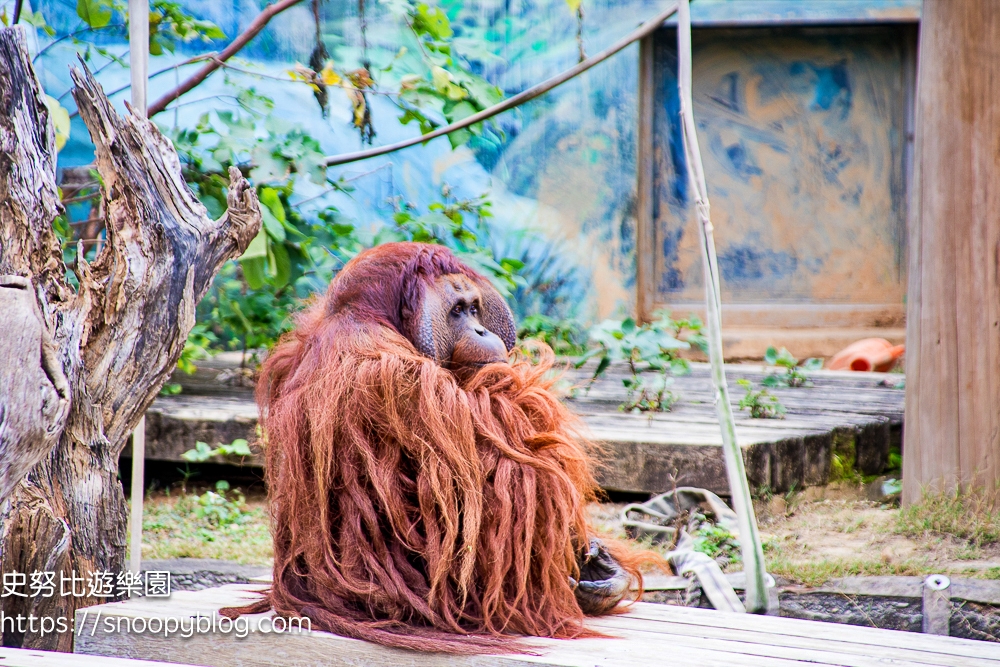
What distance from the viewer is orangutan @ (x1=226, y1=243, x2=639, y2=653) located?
153 centimetres

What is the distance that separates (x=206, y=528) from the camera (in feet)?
10.3

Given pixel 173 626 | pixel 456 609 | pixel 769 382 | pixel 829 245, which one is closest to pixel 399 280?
pixel 456 609

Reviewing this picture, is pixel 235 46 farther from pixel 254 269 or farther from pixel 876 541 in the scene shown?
pixel 876 541

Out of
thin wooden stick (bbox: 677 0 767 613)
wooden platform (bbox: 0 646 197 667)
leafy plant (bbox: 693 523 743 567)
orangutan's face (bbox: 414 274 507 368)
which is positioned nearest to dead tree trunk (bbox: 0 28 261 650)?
wooden platform (bbox: 0 646 197 667)

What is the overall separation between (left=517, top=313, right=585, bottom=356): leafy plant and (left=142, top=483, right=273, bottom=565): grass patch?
175 cm

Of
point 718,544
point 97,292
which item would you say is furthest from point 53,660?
point 718,544

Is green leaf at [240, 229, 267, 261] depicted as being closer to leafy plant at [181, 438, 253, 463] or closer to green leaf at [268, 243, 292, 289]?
green leaf at [268, 243, 292, 289]

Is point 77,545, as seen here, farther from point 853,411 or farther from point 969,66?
point 853,411

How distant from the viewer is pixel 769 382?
Answer: 4.18m

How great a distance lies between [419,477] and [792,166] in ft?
16.1

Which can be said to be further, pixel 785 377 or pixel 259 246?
pixel 785 377

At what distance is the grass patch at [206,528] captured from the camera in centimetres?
291

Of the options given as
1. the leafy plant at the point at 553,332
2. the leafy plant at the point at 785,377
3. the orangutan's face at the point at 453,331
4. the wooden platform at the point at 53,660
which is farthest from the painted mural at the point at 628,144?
the wooden platform at the point at 53,660

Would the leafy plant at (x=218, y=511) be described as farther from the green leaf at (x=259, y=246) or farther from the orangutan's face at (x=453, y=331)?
the orangutan's face at (x=453, y=331)
